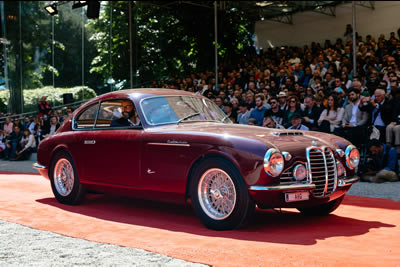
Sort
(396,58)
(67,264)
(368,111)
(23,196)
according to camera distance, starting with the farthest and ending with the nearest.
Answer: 1. (396,58)
2. (368,111)
3. (23,196)
4. (67,264)

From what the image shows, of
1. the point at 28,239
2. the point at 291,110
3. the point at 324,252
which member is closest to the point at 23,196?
the point at 28,239

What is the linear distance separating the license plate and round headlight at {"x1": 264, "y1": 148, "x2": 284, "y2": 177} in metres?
0.29

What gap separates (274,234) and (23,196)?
187 inches

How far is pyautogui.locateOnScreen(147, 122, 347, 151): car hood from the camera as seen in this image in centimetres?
559

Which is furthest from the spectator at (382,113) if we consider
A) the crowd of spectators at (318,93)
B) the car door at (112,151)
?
the car door at (112,151)

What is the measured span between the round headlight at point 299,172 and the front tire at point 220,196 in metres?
0.55

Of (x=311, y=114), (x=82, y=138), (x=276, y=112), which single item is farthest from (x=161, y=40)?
(x=82, y=138)

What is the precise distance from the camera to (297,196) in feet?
18.0

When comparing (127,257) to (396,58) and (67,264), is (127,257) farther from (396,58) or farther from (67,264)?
(396,58)

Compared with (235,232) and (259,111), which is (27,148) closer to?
(259,111)

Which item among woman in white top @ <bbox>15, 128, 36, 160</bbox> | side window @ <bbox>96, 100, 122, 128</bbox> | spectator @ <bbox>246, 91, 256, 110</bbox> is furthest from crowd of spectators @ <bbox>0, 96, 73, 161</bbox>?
side window @ <bbox>96, 100, 122, 128</bbox>

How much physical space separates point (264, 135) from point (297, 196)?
771 millimetres

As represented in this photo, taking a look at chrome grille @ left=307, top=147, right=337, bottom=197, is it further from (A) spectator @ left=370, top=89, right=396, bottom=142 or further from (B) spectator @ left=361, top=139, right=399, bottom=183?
(A) spectator @ left=370, top=89, right=396, bottom=142

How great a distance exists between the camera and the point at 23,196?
8422 millimetres
